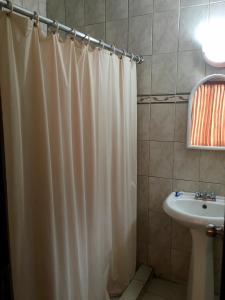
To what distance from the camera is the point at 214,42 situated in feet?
5.76

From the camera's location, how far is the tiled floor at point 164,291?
80.3 inches

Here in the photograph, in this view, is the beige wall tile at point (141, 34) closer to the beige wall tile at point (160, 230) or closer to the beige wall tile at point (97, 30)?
the beige wall tile at point (97, 30)

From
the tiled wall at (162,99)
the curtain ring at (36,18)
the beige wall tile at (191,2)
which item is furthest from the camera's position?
the tiled wall at (162,99)

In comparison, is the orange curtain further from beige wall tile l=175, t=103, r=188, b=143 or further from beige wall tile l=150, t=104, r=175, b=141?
beige wall tile l=150, t=104, r=175, b=141

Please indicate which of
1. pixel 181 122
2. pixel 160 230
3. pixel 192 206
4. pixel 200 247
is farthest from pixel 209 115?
pixel 160 230

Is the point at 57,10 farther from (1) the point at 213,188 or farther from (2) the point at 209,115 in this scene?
(1) the point at 213,188

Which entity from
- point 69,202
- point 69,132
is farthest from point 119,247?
point 69,132

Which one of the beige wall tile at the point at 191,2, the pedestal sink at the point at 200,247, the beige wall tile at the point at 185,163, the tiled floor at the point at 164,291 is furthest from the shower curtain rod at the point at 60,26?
the tiled floor at the point at 164,291

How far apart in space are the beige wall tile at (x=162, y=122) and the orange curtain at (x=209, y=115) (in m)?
0.18

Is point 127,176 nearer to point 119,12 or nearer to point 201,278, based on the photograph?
point 201,278

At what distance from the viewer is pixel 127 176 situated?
2.04 m

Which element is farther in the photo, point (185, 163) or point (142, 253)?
point (142, 253)

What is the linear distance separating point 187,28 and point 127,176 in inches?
48.8

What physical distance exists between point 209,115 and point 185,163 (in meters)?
0.42
